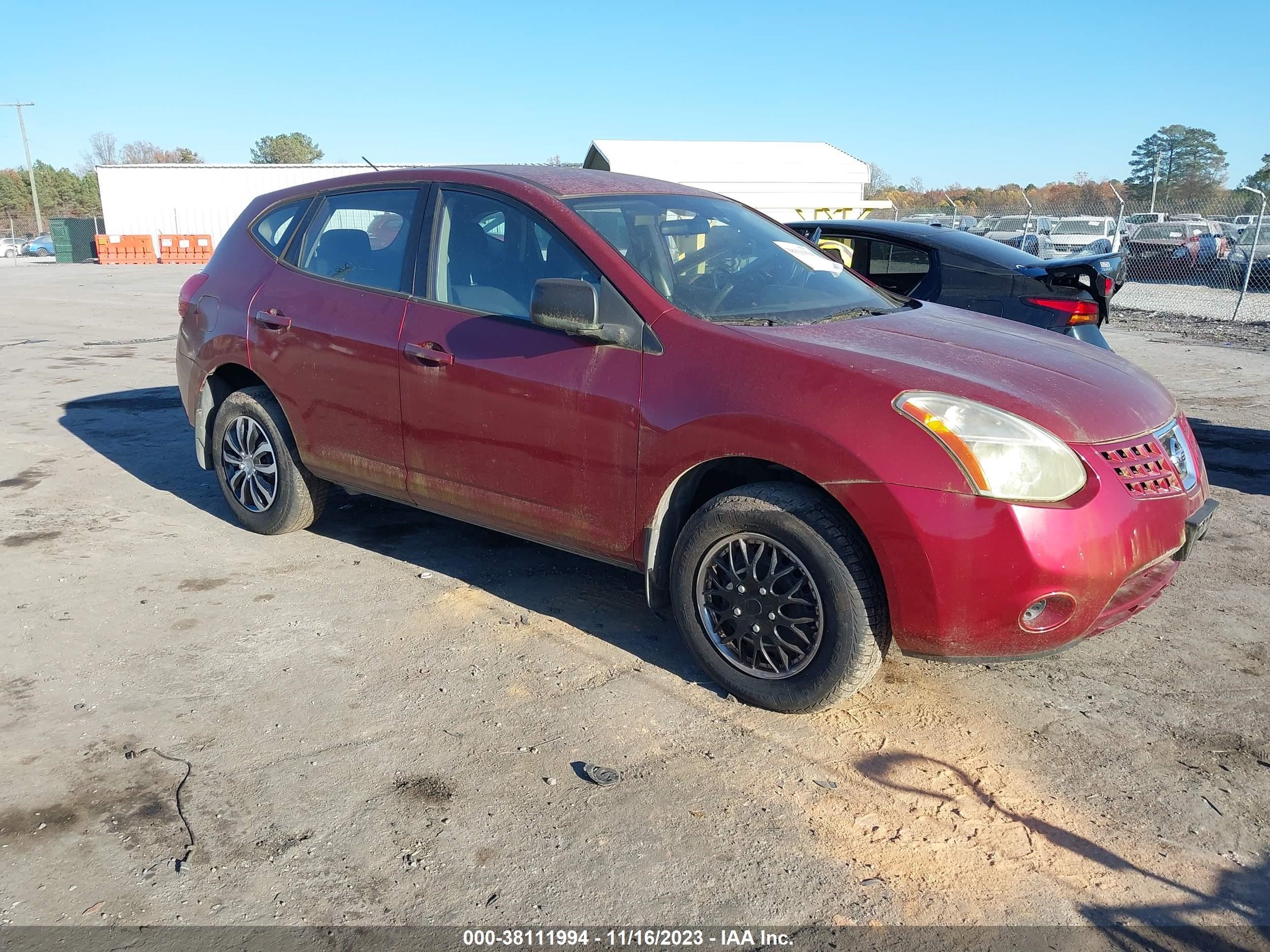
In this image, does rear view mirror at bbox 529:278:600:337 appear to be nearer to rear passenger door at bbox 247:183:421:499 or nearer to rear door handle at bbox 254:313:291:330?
rear passenger door at bbox 247:183:421:499

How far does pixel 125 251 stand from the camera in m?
37.5

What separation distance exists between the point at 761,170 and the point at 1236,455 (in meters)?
20.3

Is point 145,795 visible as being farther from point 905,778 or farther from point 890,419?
point 890,419

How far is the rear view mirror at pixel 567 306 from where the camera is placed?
3.51m

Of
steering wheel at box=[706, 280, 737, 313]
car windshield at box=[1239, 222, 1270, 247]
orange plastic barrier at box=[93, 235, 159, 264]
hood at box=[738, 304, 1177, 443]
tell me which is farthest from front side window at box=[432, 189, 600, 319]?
orange plastic barrier at box=[93, 235, 159, 264]

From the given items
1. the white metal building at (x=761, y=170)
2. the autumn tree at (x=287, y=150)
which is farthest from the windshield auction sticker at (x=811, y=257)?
the autumn tree at (x=287, y=150)

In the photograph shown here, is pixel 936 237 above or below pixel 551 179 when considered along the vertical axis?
below

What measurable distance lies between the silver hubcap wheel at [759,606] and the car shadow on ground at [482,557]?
0.86ft

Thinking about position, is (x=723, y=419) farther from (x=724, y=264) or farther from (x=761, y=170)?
(x=761, y=170)

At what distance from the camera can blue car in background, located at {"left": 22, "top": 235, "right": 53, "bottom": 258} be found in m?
44.6

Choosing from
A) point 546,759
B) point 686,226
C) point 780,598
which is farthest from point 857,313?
point 546,759

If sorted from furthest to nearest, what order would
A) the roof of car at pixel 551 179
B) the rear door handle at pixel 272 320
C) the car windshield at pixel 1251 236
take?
1. the car windshield at pixel 1251 236
2. the rear door handle at pixel 272 320
3. the roof of car at pixel 551 179

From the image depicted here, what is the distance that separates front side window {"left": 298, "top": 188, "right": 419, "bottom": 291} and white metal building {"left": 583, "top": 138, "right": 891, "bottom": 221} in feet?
65.7

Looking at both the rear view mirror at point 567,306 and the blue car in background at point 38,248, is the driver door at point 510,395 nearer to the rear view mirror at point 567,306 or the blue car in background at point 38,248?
the rear view mirror at point 567,306
